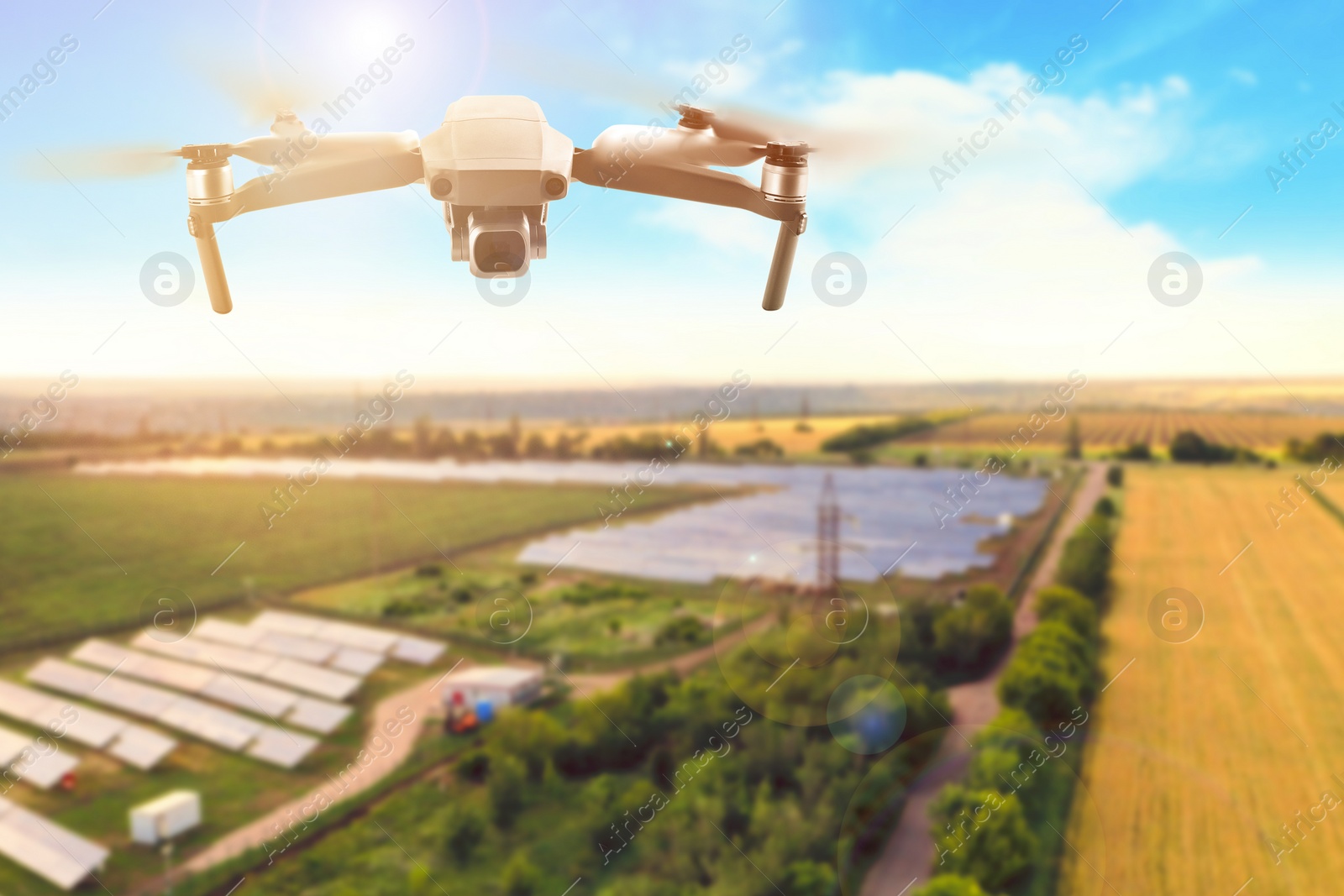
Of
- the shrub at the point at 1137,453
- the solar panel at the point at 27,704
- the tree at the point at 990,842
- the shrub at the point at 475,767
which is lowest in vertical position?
the shrub at the point at 475,767

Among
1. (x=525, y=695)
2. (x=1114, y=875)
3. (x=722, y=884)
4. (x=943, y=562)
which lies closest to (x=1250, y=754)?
(x=1114, y=875)

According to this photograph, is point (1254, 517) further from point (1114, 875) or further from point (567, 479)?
point (567, 479)

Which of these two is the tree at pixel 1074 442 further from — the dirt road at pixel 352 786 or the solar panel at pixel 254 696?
the solar panel at pixel 254 696

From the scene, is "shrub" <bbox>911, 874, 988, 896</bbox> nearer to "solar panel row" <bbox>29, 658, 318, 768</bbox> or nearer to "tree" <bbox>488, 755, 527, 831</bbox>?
"tree" <bbox>488, 755, 527, 831</bbox>

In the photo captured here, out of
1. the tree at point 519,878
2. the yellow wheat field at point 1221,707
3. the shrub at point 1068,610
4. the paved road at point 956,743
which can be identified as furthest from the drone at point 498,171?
the shrub at point 1068,610

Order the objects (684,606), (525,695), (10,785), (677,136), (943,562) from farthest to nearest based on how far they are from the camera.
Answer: (684,606), (943,562), (525,695), (10,785), (677,136)

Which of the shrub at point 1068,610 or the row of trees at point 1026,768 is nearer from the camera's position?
the row of trees at point 1026,768
